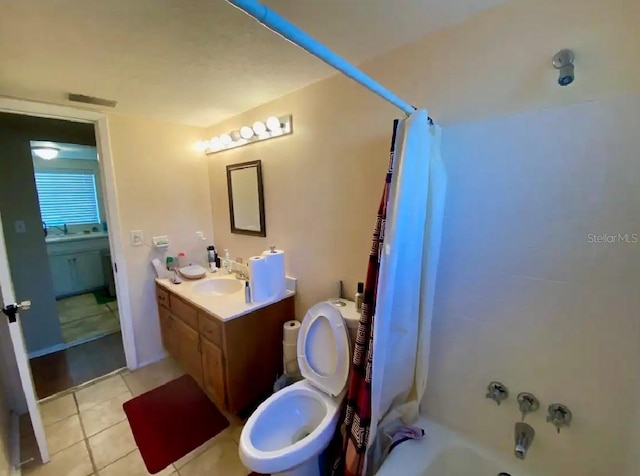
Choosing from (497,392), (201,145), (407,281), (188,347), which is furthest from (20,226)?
(497,392)

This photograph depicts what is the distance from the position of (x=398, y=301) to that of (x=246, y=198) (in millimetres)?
1552

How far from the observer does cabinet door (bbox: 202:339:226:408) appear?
1.78 meters

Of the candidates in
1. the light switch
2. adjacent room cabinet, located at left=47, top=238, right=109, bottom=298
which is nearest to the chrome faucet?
the light switch

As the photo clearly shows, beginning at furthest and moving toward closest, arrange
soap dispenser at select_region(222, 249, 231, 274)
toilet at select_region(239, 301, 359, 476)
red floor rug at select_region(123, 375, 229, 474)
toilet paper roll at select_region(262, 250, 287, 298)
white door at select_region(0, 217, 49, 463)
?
1. soap dispenser at select_region(222, 249, 231, 274)
2. toilet paper roll at select_region(262, 250, 287, 298)
3. red floor rug at select_region(123, 375, 229, 474)
4. white door at select_region(0, 217, 49, 463)
5. toilet at select_region(239, 301, 359, 476)

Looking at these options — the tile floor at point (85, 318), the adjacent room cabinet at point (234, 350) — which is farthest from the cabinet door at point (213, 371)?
the tile floor at point (85, 318)

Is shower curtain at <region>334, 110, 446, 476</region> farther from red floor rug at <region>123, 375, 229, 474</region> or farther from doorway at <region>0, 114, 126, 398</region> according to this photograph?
doorway at <region>0, 114, 126, 398</region>

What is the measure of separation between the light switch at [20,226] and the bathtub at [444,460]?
3.31 metres

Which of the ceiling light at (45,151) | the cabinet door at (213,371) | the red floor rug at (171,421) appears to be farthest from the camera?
the ceiling light at (45,151)

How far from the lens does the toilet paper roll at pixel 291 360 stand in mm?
1836

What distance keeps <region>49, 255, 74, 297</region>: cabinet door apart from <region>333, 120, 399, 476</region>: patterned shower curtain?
14.7ft

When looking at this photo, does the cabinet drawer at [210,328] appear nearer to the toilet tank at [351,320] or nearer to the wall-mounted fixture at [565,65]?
the toilet tank at [351,320]

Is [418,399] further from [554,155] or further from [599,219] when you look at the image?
[554,155]

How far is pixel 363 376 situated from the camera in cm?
123

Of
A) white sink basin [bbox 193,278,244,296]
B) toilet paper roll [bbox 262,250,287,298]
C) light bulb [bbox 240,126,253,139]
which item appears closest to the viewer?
toilet paper roll [bbox 262,250,287,298]
